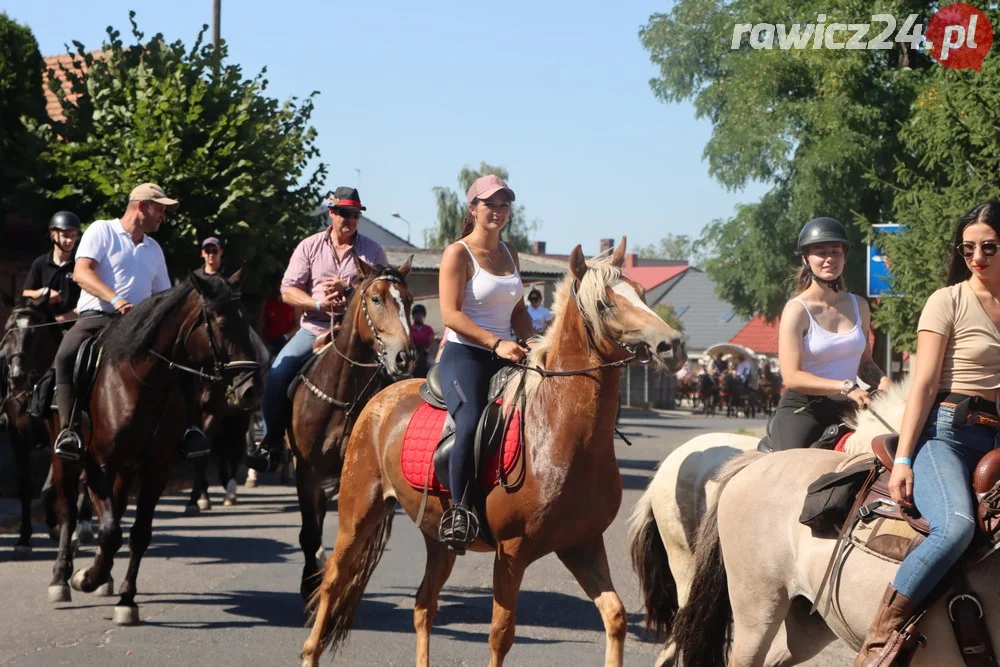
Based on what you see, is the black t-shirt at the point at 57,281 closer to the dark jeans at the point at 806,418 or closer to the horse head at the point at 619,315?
the horse head at the point at 619,315

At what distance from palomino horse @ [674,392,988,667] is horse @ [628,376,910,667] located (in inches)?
13.9

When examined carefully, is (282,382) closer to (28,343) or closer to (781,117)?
(28,343)

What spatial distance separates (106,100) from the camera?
17.0 metres

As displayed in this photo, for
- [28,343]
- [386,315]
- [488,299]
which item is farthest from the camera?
[28,343]

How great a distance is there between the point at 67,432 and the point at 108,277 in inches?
46.2

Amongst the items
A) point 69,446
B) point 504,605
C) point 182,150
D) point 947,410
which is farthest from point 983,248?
point 182,150

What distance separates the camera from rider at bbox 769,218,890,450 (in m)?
6.33

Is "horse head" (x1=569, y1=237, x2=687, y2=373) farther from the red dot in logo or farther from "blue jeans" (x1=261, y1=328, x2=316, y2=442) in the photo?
the red dot in logo

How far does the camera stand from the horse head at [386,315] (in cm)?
815

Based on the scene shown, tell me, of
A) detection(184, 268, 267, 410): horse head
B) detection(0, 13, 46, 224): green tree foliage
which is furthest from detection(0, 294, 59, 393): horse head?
detection(0, 13, 46, 224): green tree foliage

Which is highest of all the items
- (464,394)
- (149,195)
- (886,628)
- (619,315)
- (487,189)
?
(149,195)

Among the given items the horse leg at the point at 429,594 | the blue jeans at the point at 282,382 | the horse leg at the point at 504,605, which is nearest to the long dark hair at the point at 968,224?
the horse leg at the point at 504,605

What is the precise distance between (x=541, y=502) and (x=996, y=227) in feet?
7.77

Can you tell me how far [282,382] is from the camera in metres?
9.17
